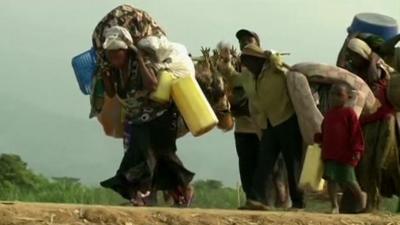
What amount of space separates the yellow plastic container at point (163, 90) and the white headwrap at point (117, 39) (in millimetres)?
410

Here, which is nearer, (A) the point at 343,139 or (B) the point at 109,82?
(A) the point at 343,139

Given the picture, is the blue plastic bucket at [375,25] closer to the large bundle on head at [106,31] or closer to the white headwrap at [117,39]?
the large bundle on head at [106,31]

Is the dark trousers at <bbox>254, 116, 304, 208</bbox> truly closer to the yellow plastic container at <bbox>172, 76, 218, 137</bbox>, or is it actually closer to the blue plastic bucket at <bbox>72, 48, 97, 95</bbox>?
the yellow plastic container at <bbox>172, 76, 218, 137</bbox>

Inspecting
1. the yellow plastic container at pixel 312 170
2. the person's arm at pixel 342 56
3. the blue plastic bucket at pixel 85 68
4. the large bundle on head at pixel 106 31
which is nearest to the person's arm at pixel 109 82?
the large bundle on head at pixel 106 31

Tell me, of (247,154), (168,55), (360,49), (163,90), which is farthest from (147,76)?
(360,49)

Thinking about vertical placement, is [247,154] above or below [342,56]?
below

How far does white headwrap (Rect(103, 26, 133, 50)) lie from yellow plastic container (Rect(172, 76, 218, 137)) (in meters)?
0.55

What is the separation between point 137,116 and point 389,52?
2.78m

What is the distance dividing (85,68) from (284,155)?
222cm

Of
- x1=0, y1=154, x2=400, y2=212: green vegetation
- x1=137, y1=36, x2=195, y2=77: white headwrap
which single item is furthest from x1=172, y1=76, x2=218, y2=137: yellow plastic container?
x1=0, y1=154, x2=400, y2=212: green vegetation

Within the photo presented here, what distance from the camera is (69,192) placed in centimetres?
1322

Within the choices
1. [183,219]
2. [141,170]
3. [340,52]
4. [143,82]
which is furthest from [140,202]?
[340,52]

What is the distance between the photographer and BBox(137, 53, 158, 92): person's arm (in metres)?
10.9

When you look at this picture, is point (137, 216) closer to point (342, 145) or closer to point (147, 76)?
point (147, 76)
